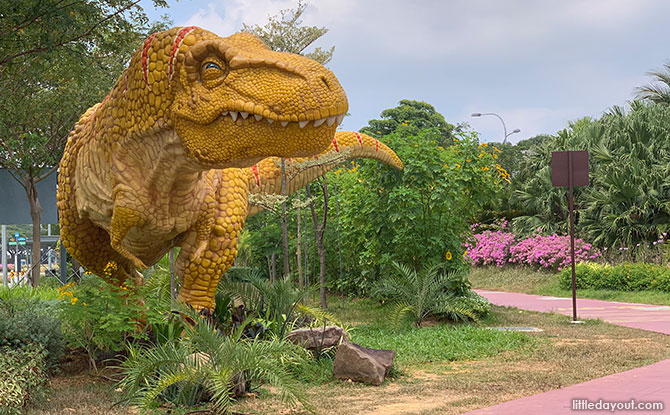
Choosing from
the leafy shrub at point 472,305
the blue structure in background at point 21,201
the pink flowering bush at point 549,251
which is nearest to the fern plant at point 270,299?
the leafy shrub at point 472,305

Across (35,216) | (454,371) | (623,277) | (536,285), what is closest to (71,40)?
(454,371)

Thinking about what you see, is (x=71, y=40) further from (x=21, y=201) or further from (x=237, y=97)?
(x=21, y=201)

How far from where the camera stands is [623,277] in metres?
15.9

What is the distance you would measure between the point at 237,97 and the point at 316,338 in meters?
3.33

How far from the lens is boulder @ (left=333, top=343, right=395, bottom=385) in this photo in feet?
19.4

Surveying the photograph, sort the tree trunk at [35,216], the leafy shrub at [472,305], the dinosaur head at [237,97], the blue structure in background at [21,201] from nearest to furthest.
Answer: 1. the dinosaur head at [237,97]
2. the leafy shrub at [472,305]
3. the tree trunk at [35,216]
4. the blue structure in background at [21,201]

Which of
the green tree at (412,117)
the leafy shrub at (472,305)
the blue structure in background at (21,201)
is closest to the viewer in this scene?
the leafy shrub at (472,305)

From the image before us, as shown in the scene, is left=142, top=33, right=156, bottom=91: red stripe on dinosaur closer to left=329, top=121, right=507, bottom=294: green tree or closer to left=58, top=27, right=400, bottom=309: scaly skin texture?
left=58, top=27, right=400, bottom=309: scaly skin texture

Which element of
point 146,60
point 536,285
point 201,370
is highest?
point 146,60

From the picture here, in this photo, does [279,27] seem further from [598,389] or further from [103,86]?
[598,389]

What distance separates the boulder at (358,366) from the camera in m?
5.91

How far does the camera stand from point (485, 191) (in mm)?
11555

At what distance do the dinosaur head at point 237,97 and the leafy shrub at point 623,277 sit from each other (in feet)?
43.7

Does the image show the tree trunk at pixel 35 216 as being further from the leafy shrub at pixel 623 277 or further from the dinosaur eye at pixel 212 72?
the dinosaur eye at pixel 212 72
